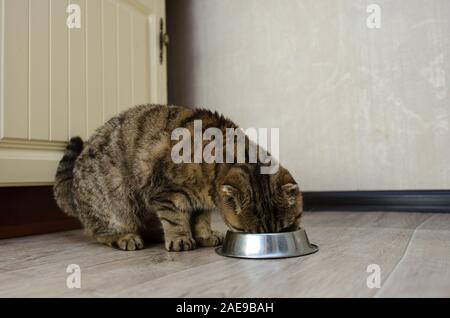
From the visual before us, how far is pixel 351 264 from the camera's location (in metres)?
1.12

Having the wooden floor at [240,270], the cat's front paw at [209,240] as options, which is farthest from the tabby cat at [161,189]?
the wooden floor at [240,270]

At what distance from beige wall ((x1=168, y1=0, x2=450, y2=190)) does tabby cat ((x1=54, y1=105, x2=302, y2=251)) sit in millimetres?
1222

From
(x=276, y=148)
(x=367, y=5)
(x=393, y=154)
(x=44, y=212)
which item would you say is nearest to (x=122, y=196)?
(x=44, y=212)

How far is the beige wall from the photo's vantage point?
7.73 ft

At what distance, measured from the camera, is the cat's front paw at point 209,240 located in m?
1.51

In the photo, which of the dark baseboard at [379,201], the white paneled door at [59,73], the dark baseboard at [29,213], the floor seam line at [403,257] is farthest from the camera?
the dark baseboard at [379,201]

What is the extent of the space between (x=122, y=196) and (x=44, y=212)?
710mm

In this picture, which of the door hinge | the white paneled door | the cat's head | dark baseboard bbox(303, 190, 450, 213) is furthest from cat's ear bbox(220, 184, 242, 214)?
the door hinge

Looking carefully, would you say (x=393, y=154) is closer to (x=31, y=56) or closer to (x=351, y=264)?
(x=351, y=264)

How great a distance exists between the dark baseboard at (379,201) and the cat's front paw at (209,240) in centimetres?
127

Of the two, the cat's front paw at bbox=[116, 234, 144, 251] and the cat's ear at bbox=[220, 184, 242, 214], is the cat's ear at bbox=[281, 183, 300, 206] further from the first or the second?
the cat's front paw at bbox=[116, 234, 144, 251]

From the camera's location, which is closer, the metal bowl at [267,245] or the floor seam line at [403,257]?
the floor seam line at [403,257]

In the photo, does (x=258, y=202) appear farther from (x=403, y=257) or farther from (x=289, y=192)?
(x=403, y=257)

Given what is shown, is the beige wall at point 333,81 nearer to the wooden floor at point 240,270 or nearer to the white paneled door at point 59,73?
the white paneled door at point 59,73
